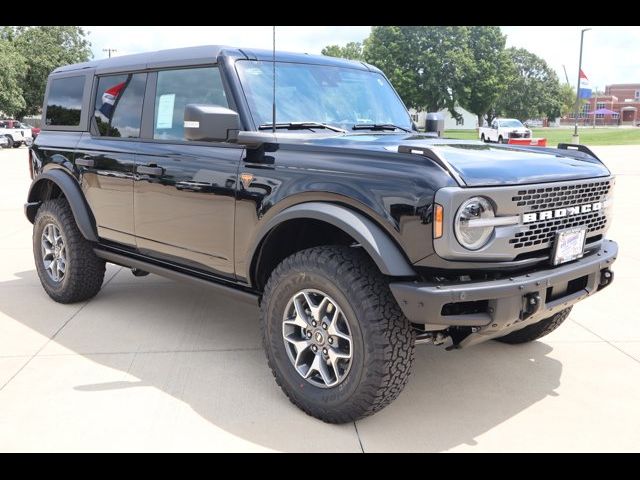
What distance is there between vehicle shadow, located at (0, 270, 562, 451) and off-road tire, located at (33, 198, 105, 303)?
146 millimetres

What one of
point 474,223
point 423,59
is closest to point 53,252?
point 474,223

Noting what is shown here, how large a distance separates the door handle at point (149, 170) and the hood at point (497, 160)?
3.79ft

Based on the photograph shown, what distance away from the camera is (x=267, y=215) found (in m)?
3.29

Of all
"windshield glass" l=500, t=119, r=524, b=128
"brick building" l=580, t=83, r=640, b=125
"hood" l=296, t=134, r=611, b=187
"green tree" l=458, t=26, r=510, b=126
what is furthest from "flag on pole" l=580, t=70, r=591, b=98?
"brick building" l=580, t=83, r=640, b=125

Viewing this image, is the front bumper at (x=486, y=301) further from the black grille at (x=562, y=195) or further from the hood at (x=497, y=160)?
the hood at (x=497, y=160)

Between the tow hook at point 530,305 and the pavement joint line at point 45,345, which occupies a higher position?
the tow hook at point 530,305

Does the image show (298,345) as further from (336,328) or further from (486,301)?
(486,301)

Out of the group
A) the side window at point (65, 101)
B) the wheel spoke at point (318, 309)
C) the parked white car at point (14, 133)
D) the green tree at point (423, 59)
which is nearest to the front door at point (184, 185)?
the wheel spoke at point (318, 309)

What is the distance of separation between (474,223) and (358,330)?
0.74 m

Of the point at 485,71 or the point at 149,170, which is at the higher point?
the point at 485,71

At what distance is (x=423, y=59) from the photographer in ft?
186

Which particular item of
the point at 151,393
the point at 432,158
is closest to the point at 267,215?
the point at 432,158

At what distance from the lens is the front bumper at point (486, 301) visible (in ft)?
8.59
